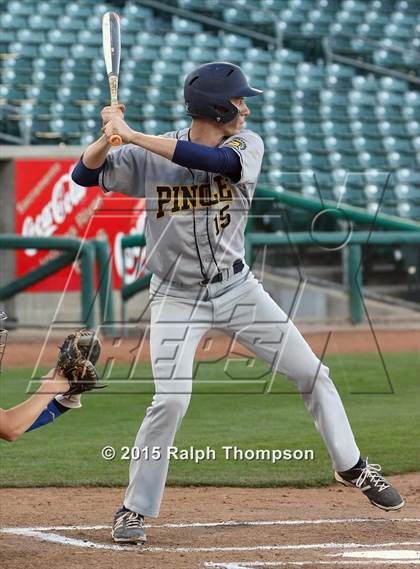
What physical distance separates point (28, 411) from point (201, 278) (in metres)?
0.86

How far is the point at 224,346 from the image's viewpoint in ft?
41.8

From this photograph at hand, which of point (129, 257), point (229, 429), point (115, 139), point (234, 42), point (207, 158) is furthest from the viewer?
point (234, 42)

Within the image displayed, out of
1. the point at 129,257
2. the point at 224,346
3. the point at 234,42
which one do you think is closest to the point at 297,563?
the point at 224,346

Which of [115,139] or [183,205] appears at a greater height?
[115,139]

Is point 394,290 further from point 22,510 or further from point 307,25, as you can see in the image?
point 22,510

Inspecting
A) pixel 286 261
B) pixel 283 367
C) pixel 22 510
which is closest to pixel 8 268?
pixel 286 261

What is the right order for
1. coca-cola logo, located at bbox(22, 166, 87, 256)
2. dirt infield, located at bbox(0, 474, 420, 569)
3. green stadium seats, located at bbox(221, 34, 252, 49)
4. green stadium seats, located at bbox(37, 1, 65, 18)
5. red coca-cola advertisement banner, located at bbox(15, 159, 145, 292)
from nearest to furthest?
dirt infield, located at bbox(0, 474, 420, 569)
red coca-cola advertisement banner, located at bbox(15, 159, 145, 292)
coca-cola logo, located at bbox(22, 166, 87, 256)
green stadium seats, located at bbox(37, 1, 65, 18)
green stadium seats, located at bbox(221, 34, 252, 49)

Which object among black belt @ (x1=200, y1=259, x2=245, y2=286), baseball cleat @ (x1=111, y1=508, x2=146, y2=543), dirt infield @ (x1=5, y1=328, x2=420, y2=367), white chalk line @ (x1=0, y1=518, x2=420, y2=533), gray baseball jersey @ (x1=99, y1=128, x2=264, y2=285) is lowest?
dirt infield @ (x1=5, y1=328, x2=420, y2=367)

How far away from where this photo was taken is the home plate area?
13.7 feet

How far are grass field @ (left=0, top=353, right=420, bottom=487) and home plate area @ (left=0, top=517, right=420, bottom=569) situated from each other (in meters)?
1.16

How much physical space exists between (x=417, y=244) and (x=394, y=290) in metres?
0.65

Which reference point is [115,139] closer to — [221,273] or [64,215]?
[221,273]

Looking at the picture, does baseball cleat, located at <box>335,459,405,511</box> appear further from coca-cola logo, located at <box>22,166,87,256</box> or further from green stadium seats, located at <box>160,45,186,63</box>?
green stadium seats, located at <box>160,45,186,63</box>

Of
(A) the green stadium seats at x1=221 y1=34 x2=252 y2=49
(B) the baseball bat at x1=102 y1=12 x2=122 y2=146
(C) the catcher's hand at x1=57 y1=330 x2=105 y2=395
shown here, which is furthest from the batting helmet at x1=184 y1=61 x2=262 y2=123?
(A) the green stadium seats at x1=221 y1=34 x2=252 y2=49
